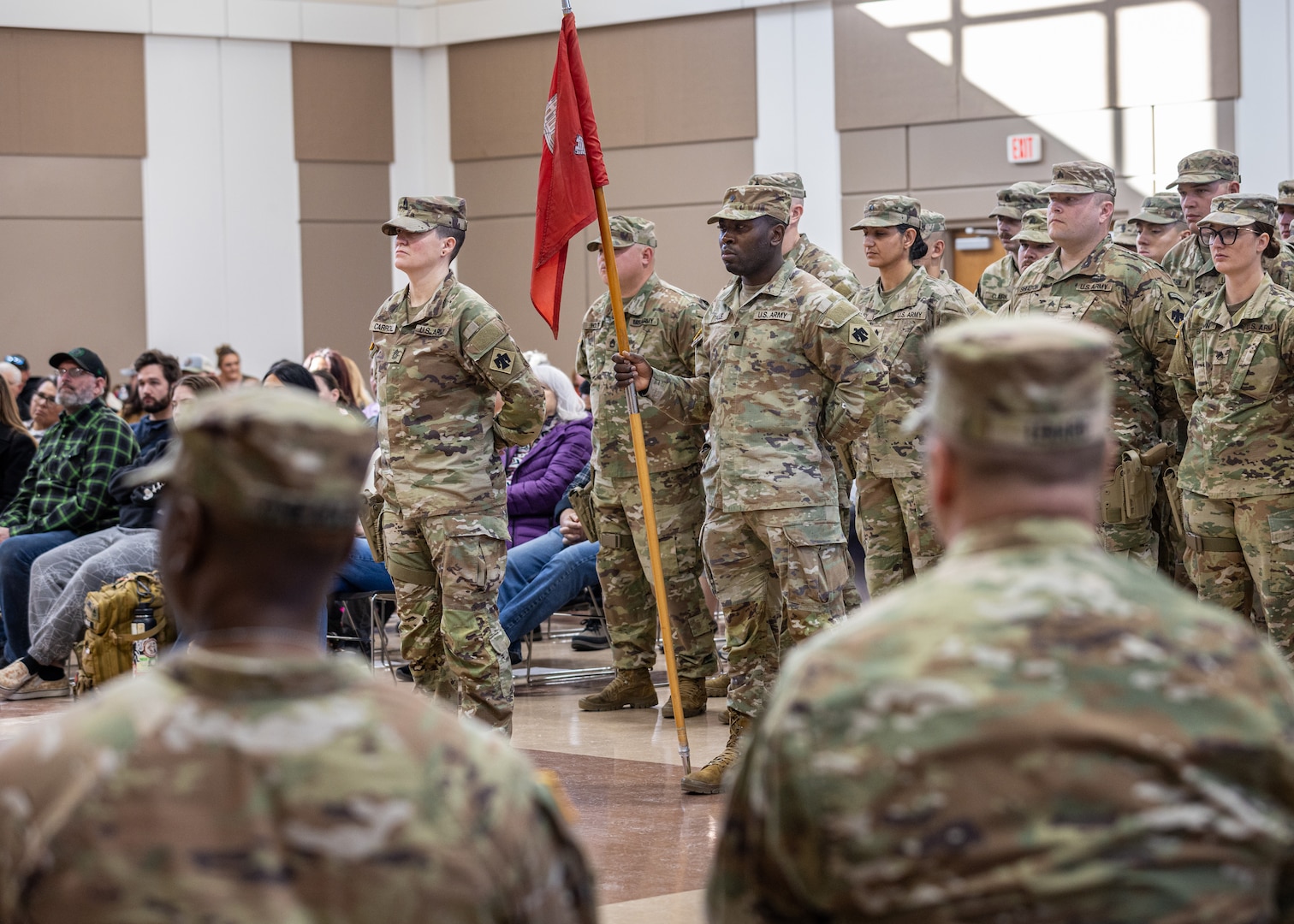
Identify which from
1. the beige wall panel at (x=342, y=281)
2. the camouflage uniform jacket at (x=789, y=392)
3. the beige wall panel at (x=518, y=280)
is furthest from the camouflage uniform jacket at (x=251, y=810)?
the beige wall panel at (x=342, y=281)

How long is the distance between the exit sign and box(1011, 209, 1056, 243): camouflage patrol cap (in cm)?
454

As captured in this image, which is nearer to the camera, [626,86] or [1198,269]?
[1198,269]

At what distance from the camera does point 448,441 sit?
486 centimetres

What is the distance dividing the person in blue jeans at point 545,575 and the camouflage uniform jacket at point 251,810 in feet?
16.2

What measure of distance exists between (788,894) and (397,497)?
356 centimetres

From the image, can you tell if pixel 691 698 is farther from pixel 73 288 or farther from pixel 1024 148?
pixel 73 288

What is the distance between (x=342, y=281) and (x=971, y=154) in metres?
5.75

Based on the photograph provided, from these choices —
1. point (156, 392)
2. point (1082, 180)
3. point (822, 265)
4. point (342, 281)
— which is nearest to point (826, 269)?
point (822, 265)

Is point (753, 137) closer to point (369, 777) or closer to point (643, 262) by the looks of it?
point (643, 262)

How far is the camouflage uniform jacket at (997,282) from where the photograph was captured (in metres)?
7.14

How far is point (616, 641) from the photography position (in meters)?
6.06

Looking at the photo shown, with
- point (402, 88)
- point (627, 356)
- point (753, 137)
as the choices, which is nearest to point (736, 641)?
point (627, 356)

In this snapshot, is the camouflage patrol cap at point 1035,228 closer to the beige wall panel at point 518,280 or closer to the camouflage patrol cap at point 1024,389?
the camouflage patrol cap at point 1024,389

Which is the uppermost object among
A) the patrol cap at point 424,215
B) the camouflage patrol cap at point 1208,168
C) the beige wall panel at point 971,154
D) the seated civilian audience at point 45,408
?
the beige wall panel at point 971,154
